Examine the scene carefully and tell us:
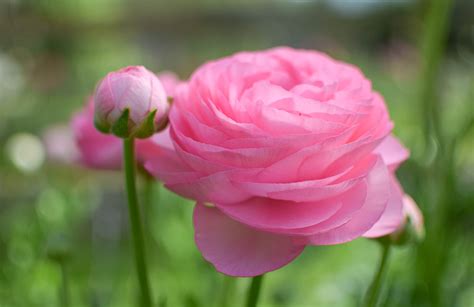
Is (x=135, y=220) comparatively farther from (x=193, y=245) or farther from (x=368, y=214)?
(x=193, y=245)

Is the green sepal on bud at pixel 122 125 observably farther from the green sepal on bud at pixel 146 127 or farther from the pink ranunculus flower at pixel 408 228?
the pink ranunculus flower at pixel 408 228

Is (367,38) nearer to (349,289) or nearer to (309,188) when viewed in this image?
(349,289)

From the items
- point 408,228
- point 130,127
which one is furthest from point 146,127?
point 408,228

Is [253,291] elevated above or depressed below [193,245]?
above

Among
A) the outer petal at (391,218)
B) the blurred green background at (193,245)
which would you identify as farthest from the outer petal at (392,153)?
the blurred green background at (193,245)

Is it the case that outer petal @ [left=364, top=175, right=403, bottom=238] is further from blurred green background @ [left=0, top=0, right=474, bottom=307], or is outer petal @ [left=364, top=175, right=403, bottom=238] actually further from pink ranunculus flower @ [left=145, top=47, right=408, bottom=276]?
blurred green background @ [left=0, top=0, right=474, bottom=307]

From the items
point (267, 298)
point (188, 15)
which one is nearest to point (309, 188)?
point (267, 298)

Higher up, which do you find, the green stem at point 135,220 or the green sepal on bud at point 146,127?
the green sepal on bud at point 146,127
